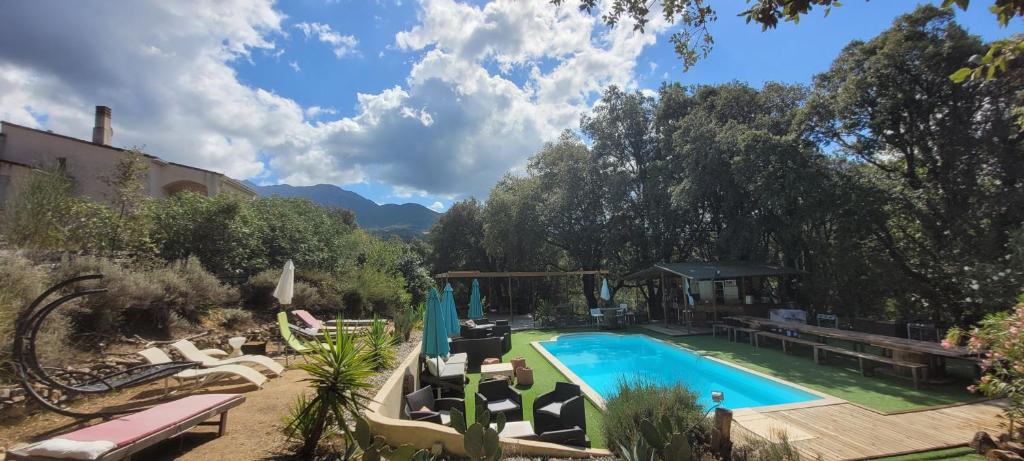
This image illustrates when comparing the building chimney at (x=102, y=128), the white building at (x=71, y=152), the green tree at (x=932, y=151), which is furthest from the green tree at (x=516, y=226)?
the building chimney at (x=102, y=128)

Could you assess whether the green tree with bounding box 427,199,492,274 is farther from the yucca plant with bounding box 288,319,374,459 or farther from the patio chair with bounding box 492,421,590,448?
the yucca plant with bounding box 288,319,374,459

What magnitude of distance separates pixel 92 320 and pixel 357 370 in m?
5.52

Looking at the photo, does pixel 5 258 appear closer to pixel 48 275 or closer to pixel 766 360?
pixel 48 275

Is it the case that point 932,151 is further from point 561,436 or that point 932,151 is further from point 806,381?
point 561,436

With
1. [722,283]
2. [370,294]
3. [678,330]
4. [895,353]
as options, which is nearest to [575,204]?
[722,283]

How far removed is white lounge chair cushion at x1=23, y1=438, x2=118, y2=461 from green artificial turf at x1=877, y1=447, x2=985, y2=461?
6.56m

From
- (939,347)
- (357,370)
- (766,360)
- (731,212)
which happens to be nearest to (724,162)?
(731,212)

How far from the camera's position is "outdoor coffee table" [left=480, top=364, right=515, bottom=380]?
24.7ft

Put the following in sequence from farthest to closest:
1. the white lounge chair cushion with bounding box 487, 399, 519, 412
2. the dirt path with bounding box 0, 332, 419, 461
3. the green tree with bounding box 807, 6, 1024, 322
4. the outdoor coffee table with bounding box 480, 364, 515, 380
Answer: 1. the green tree with bounding box 807, 6, 1024, 322
2. the outdoor coffee table with bounding box 480, 364, 515, 380
3. the white lounge chair cushion with bounding box 487, 399, 519, 412
4. the dirt path with bounding box 0, 332, 419, 461

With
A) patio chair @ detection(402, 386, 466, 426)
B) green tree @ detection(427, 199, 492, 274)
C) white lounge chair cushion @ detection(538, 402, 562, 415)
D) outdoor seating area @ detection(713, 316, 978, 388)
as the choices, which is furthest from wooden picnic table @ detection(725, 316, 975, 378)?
green tree @ detection(427, 199, 492, 274)

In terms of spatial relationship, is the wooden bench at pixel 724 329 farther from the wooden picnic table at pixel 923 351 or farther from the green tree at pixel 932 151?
the green tree at pixel 932 151

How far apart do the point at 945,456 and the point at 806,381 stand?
132 inches

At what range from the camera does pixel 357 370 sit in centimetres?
353

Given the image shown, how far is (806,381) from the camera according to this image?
7.43 metres
